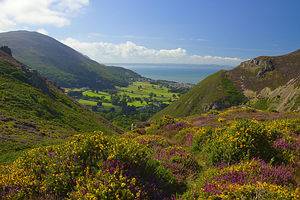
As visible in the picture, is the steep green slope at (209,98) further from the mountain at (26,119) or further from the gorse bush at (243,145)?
the gorse bush at (243,145)

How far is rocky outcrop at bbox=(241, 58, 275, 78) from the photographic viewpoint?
124 m

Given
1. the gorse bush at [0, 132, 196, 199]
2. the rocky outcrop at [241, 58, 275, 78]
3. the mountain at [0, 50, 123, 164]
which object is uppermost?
the rocky outcrop at [241, 58, 275, 78]

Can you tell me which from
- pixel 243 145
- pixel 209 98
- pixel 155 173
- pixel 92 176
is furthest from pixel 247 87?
pixel 92 176

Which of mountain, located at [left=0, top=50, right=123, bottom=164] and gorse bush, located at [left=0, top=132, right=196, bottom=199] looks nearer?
gorse bush, located at [left=0, top=132, right=196, bottom=199]

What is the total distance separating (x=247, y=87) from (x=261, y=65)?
2912 centimetres

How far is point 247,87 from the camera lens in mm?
122250

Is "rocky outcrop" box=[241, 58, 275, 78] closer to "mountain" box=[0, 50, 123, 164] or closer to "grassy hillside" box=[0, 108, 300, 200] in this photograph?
"mountain" box=[0, 50, 123, 164]

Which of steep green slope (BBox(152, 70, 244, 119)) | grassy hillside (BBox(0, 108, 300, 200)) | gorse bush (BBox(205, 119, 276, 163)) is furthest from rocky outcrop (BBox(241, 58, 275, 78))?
grassy hillside (BBox(0, 108, 300, 200))

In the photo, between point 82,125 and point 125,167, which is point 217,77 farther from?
point 125,167

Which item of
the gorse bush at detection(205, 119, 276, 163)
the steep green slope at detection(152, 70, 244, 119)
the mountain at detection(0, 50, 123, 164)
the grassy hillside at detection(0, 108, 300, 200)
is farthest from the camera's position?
the steep green slope at detection(152, 70, 244, 119)

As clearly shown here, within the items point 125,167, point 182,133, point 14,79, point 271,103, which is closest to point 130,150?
point 125,167

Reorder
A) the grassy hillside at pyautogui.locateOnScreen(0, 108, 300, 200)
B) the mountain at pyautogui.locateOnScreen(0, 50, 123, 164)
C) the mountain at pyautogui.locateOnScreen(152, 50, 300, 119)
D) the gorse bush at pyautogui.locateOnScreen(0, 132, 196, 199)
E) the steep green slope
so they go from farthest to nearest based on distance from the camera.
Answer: the steep green slope
the mountain at pyautogui.locateOnScreen(152, 50, 300, 119)
the mountain at pyautogui.locateOnScreen(0, 50, 123, 164)
the gorse bush at pyautogui.locateOnScreen(0, 132, 196, 199)
the grassy hillside at pyautogui.locateOnScreen(0, 108, 300, 200)

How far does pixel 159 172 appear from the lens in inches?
231

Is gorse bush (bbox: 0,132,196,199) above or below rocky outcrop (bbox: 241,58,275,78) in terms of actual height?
below
